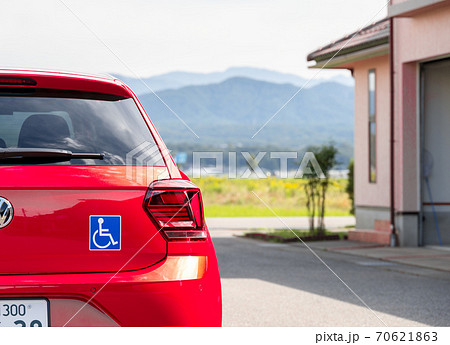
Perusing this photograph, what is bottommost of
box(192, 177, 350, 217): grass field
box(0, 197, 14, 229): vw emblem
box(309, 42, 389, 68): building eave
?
box(192, 177, 350, 217): grass field

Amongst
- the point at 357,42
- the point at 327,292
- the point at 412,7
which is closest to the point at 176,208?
the point at 327,292

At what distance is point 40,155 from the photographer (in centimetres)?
325

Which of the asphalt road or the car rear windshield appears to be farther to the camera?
the asphalt road

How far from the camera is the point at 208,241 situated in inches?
136

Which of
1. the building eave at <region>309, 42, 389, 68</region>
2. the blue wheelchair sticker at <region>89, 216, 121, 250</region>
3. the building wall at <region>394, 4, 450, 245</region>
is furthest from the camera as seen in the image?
the building eave at <region>309, 42, 389, 68</region>

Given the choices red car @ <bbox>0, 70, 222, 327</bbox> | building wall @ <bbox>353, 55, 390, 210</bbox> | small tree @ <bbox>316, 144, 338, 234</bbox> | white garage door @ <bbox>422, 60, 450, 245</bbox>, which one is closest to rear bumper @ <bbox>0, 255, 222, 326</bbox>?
red car @ <bbox>0, 70, 222, 327</bbox>

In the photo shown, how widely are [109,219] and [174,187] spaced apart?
355 mm

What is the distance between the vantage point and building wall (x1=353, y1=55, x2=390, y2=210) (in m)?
16.0

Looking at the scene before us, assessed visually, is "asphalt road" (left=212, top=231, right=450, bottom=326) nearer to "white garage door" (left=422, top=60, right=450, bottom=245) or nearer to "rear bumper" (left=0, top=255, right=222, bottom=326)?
"white garage door" (left=422, top=60, right=450, bottom=245)

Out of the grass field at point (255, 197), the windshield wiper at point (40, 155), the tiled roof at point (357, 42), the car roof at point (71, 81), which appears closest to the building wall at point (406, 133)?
the tiled roof at point (357, 42)

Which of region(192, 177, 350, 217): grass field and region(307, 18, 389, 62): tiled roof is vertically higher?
region(307, 18, 389, 62): tiled roof

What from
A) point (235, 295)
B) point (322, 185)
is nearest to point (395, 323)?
point (235, 295)

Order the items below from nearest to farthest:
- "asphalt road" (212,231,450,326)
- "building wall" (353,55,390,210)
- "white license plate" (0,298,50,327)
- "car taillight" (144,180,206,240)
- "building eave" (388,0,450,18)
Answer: "white license plate" (0,298,50,327) < "car taillight" (144,180,206,240) < "asphalt road" (212,231,450,326) < "building eave" (388,0,450,18) < "building wall" (353,55,390,210)

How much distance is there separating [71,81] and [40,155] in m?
0.47
